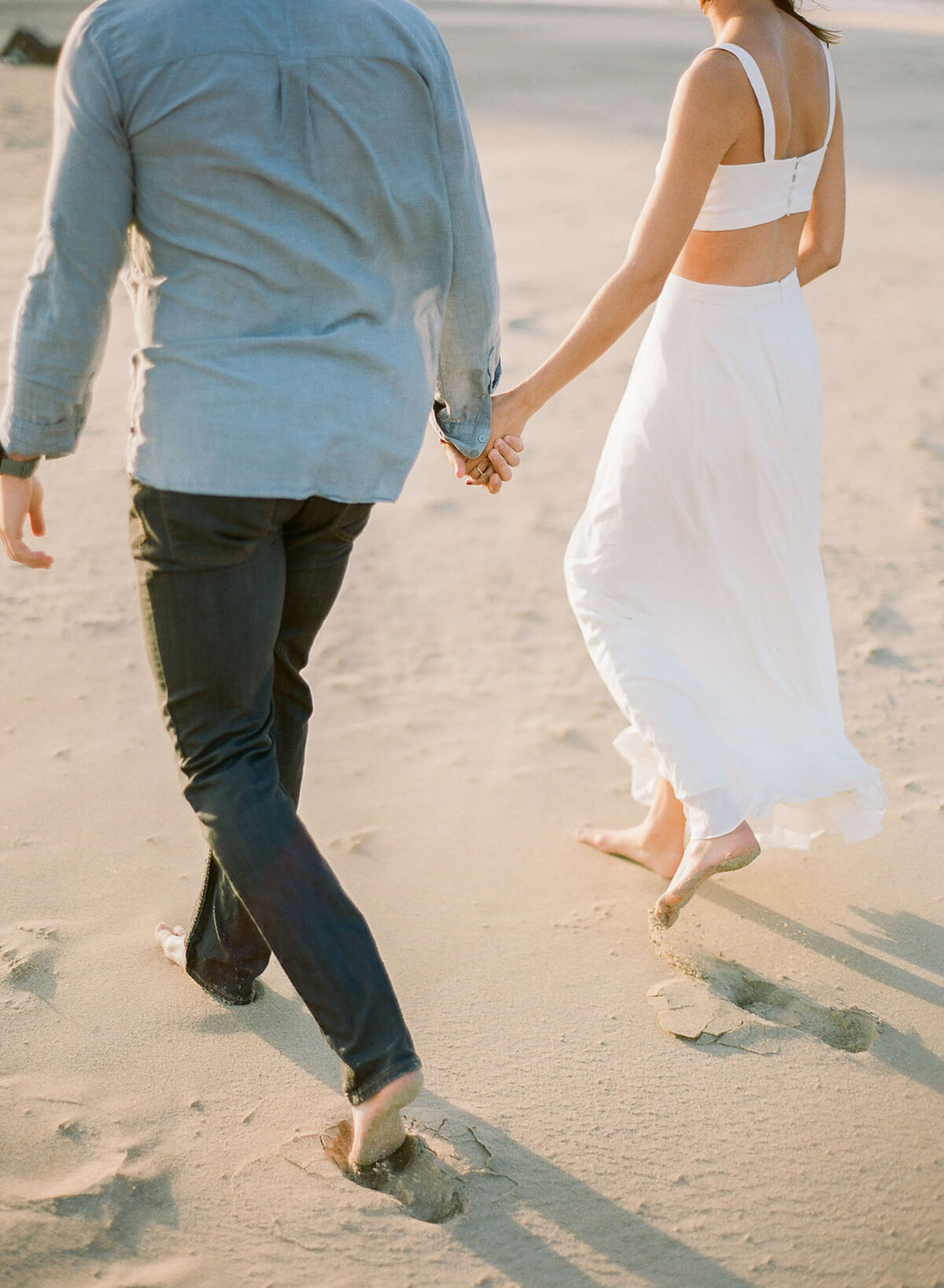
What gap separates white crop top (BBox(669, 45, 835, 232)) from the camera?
2.13 m

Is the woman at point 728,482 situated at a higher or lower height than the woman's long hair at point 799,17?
lower

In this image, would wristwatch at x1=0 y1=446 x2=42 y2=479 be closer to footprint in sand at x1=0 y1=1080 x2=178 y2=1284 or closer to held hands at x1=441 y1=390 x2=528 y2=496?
held hands at x1=441 y1=390 x2=528 y2=496

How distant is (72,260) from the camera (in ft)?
4.94

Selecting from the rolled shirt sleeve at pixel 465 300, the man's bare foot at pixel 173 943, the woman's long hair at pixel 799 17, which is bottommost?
the man's bare foot at pixel 173 943

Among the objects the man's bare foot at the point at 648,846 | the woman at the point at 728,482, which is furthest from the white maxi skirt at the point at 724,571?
the man's bare foot at the point at 648,846

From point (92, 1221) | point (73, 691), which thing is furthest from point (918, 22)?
point (92, 1221)

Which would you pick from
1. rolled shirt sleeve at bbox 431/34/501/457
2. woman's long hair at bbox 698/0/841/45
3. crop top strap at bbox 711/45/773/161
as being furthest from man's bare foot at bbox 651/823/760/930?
woman's long hair at bbox 698/0/841/45

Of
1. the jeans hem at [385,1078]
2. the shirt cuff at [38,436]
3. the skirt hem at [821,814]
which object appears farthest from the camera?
the skirt hem at [821,814]

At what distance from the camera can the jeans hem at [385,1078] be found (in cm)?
169

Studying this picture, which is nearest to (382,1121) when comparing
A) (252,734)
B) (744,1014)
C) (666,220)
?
(252,734)

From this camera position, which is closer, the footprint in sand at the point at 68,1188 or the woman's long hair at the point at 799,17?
the footprint in sand at the point at 68,1188

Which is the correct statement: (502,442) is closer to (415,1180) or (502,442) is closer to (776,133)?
(776,133)

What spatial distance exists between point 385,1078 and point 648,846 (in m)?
0.99

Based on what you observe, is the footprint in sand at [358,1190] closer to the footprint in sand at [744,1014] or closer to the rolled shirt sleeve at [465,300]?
the footprint in sand at [744,1014]
